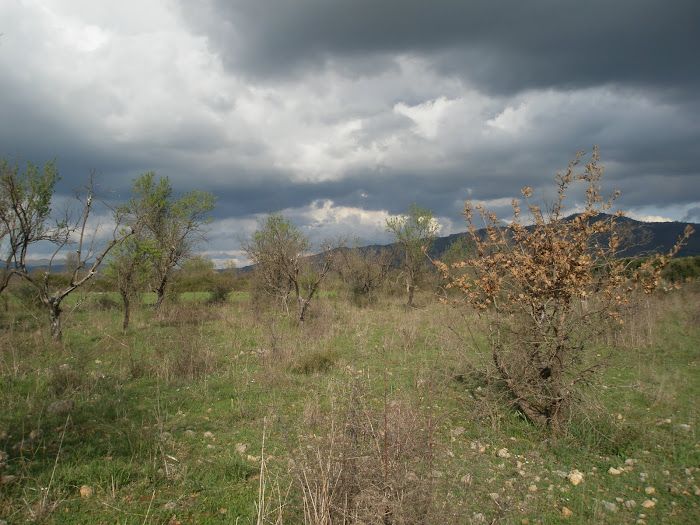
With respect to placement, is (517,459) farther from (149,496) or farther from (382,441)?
(149,496)

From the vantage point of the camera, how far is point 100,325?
46.5 feet

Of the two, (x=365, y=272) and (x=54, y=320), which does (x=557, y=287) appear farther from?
(x=365, y=272)

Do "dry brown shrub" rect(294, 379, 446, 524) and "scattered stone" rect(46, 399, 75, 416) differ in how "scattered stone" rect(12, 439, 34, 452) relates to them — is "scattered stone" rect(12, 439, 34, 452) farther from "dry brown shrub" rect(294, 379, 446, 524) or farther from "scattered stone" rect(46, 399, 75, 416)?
"dry brown shrub" rect(294, 379, 446, 524)

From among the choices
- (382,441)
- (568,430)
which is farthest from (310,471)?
(568,430)

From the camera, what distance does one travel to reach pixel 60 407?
572 centimetres

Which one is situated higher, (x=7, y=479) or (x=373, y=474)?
(x=373, y=474)

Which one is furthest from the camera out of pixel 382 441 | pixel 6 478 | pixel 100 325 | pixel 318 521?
pixel 100 325

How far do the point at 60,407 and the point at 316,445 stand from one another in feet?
15.5

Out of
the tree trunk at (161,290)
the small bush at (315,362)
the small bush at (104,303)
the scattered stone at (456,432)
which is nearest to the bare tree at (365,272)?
the tree trunk at (161,290)

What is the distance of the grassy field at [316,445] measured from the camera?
311 centimetres

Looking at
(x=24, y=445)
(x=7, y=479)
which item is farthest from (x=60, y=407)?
(x=7, y=479)

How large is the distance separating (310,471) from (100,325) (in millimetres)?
14254

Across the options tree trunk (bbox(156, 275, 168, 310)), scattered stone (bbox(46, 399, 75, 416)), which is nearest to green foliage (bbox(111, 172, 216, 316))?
tree trunk (bbox(156, 275, 168, 310))

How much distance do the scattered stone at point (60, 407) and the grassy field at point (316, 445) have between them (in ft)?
0.06
